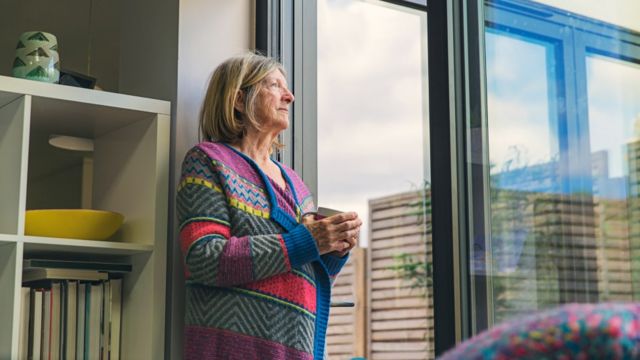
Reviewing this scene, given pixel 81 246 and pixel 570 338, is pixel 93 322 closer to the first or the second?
pixel 81 246

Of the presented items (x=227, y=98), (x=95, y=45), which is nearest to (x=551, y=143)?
(x=227, y=98)

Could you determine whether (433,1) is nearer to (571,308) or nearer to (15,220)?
(15,220)

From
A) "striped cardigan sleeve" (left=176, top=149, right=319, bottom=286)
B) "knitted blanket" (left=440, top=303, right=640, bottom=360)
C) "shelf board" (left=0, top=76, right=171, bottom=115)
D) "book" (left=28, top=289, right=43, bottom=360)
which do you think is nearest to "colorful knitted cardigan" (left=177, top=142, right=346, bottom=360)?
"striped cardigan sleeve" (left=176, top=149, right=319, bottom=286)

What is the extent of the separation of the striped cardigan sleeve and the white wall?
9.8 inches

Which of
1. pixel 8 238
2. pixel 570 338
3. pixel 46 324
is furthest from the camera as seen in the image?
pixel 46 324

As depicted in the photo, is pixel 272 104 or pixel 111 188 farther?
pixel 111 188

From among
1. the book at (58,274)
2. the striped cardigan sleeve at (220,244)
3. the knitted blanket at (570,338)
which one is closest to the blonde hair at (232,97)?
the striped cardigan sleeve at (220,244)

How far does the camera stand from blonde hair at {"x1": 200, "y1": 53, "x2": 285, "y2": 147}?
204cm

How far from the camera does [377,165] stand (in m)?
4.10

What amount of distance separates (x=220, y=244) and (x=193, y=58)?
662mm

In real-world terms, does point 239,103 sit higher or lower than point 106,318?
higher

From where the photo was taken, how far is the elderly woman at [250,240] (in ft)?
5.99

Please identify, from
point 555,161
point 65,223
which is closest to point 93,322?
point 65,223

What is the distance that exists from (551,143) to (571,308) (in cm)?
109
